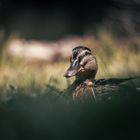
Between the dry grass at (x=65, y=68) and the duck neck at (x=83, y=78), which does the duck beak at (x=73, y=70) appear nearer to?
the duck neck at (x=83, y=78)

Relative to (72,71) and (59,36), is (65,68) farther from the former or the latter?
(59,36)

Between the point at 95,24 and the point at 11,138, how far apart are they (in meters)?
4.70

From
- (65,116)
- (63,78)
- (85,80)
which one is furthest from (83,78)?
(63,78)

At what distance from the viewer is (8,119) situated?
150 inches

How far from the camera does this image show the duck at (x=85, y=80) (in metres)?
3.90

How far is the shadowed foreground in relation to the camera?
3629 mm

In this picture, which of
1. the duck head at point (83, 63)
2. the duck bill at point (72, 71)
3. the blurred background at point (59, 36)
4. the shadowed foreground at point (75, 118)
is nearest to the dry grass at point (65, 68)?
the blurred background at point (59, 36)

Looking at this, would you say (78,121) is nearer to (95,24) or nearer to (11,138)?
(11,138)

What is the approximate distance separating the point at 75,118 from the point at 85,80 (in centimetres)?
39

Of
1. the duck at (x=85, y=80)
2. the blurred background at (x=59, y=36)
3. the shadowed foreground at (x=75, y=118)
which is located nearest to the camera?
the shadowed foreground at (x=75, y=118)

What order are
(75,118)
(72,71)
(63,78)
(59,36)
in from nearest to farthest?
(75,118) → (72,71) → (63,78) → (59,36)

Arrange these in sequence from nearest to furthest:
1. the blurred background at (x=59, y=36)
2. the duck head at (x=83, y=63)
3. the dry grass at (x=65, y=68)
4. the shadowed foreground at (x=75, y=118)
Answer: the shadowed foreground at (x=75, y=118) → the duck head at (x=83, y=63) → the dry grass at (x=65, y=68) → the blurred background at (x=59, y=36)

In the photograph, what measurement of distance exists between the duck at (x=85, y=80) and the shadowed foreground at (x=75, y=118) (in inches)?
1.9

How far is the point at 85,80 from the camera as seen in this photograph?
4023mm
